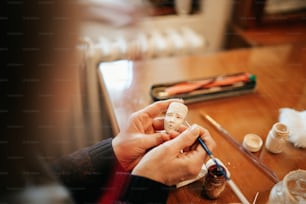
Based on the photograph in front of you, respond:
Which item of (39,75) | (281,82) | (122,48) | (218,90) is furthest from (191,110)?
(122,48)

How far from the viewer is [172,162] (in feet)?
1.92

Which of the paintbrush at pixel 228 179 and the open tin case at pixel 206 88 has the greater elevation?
the open tin case at pixel 206 88

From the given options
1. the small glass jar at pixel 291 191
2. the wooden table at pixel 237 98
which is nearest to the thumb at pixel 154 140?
the wooden table at pixel 237 98

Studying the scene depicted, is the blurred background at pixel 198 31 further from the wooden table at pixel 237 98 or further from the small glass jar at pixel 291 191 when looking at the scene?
the small glass jar at pixel 291 191

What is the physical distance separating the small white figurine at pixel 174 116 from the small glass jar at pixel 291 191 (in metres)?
0.23

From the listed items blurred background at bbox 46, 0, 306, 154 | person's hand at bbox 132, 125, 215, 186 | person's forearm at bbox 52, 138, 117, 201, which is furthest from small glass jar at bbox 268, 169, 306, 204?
blurred background at bbox 46, 0, 306, 154

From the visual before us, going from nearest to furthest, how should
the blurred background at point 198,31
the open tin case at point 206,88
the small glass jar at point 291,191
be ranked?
the small glass jar at point 291,191 → the open tin case at point 206,88 → the blurred background at point 198,31

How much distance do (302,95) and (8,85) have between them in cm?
80

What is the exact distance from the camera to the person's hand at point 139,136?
650mm

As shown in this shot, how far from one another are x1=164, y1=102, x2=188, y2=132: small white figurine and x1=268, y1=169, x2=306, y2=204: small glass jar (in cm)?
23

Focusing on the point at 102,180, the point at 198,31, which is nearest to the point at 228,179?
the point at 102,180

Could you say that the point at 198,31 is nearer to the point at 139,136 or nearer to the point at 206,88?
the point at 206,88

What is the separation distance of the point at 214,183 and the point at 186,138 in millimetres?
102

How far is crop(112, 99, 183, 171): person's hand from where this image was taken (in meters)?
0.65
